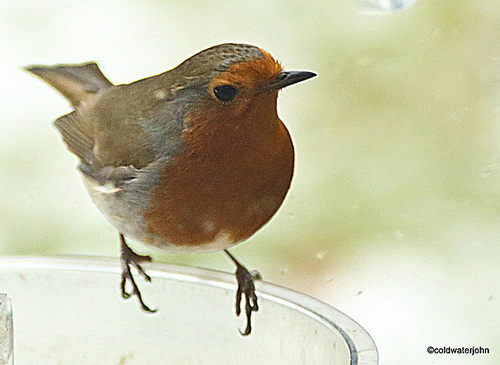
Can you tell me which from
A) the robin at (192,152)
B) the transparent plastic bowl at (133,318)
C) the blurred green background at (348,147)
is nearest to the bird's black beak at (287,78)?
the robin at (192,152)

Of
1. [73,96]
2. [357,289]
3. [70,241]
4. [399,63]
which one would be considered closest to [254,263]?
[357,289]

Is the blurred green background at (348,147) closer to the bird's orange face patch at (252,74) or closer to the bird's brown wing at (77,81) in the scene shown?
the bird's brown wing at (77,81)

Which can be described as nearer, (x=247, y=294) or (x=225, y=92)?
(x=225, y=92)

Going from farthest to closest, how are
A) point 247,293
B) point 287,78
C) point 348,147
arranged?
point 348,147, point 247,293, point 287,78

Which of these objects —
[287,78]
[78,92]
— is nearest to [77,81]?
[78,92]

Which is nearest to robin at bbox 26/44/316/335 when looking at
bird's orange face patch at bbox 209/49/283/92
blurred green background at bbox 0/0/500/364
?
bird's orange face patch at bbox 209/49/283/92

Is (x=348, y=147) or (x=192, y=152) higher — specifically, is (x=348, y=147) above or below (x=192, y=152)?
above

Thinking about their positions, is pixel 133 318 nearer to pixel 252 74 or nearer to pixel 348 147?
pixel 252 74
